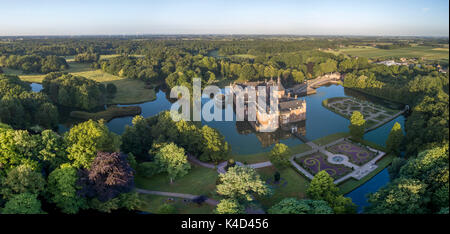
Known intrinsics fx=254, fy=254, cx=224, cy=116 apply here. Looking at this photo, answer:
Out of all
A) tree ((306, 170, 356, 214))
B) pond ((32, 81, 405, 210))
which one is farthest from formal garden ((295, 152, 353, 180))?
tree ((306, 170, 356, 214))

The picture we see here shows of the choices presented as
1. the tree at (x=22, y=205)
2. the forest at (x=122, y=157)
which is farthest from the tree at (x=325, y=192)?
the tree at (x=22, y=205)

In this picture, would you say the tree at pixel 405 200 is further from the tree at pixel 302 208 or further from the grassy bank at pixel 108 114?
the grassy bank at pixel 108 114

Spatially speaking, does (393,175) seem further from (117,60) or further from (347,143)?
(117,60)

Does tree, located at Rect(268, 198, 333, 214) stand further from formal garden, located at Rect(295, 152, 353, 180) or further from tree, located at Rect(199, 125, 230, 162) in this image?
tree, located at Rect(199, 125, 230, 162)

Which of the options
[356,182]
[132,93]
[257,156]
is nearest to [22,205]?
[257,156]

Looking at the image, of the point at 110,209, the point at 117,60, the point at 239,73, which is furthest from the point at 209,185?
the point at 117,60

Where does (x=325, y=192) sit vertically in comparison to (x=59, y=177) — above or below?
below

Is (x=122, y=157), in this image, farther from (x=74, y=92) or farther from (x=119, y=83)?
(x=119, y=83)
